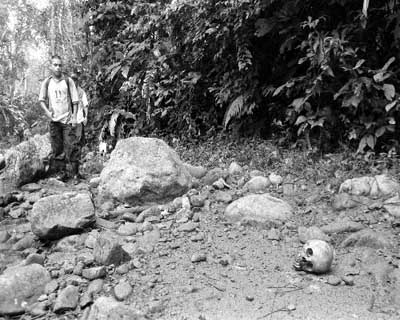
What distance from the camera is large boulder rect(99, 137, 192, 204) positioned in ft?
15.8

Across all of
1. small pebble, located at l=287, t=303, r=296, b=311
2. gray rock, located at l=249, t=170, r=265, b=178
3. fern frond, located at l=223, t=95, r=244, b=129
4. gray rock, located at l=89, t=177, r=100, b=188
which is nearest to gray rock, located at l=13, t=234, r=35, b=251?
gray rock, located at l=89, t=177, r=100, b=188

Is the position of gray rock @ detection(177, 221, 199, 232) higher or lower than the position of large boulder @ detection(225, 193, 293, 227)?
lower

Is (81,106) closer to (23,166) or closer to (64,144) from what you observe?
(64,144)

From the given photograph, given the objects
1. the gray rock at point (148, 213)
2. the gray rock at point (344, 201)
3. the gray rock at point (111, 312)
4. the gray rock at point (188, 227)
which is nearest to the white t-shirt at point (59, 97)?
the gray rock at point (148, 213)

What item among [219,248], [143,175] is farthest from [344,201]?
[143,175]

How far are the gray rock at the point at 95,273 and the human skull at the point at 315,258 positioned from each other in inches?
67.3

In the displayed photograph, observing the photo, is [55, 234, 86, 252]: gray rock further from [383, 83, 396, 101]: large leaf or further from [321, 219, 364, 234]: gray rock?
[383, 83, 396, 101]: large leaf

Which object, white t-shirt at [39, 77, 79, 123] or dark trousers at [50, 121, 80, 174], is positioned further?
dark trousers at [50, 121, 80, 174]

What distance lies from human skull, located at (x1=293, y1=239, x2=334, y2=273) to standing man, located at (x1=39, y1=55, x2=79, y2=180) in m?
4.23

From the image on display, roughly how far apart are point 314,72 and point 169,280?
3958mm

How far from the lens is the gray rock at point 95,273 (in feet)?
10.6

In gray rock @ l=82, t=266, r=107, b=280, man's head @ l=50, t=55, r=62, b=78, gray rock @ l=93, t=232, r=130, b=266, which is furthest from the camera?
man's head @ l=50, t=55, r=62, b=78

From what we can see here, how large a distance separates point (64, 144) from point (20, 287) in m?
3.39

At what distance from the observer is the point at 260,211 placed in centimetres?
411
